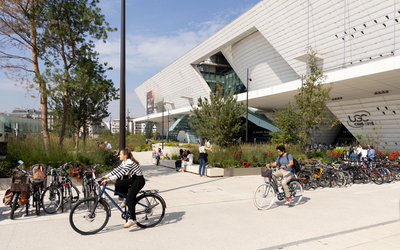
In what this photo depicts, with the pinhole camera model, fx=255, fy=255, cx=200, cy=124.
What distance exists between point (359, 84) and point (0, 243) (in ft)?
93.4

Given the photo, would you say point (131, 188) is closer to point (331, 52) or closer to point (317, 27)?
point (317, 27)

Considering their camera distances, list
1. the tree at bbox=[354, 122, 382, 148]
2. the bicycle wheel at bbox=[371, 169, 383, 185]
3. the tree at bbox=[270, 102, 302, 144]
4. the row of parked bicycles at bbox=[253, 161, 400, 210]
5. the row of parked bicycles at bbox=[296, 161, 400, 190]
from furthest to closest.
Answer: the tree at bbox=[270, 102, 302, 144], the tree at bbox=[354, 122, 382, 148], the bicycle wheel at bbox=[371, 169, 383, 185], the row of parked bicycles at bbox=[296, 161, 400, 190], the row of parked bicycles at bbox=[253, 161, 400, 210]

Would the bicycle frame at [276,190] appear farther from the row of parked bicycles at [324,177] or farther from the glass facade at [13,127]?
the glass facade at [13,127]

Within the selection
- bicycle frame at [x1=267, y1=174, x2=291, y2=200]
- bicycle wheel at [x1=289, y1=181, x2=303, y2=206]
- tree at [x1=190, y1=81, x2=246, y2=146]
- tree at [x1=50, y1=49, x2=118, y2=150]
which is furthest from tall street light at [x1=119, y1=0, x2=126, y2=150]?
tree at [x1=190, y1=81, x2=246, y2=146]

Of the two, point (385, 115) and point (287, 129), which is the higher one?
point (385, 115)

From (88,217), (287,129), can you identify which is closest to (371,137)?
(287,129)

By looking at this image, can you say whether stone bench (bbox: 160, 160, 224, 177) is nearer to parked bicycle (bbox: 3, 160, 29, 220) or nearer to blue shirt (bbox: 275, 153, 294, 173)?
blue shirt (bbox: 275, 153, 294, 173)

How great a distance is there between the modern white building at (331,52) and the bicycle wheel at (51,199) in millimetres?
14318

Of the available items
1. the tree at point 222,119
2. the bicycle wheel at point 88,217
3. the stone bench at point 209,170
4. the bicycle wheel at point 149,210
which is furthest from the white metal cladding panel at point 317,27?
the bicycle wheel at point 88,217

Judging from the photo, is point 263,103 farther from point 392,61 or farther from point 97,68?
point 97,68

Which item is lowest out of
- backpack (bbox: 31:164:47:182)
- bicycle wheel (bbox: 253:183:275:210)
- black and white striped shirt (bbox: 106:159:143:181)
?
bicycle wheel (bbox: 253:183:275:210)

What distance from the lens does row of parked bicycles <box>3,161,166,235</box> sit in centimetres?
443

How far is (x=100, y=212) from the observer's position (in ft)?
14.8

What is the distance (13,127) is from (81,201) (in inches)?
631
